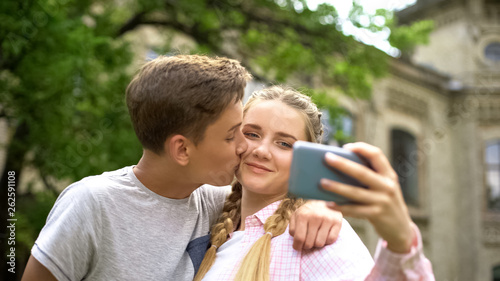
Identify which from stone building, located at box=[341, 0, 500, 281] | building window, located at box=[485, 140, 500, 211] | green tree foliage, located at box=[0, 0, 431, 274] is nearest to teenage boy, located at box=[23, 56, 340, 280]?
green tree foliage, located at box=[0, 0, 431, 274]

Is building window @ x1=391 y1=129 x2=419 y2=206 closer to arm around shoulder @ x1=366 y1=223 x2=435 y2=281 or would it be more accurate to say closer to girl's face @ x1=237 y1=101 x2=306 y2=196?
girl's face @ x1=237 y1=101 x2=306 y2=196

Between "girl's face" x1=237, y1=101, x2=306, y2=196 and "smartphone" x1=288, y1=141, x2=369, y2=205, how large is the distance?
536mm

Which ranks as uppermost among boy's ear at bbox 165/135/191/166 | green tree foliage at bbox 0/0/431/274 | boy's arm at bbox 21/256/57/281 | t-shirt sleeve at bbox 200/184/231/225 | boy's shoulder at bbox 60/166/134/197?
green tree foliage at bbox 0/0/431/274

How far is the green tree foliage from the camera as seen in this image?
3.89 meters

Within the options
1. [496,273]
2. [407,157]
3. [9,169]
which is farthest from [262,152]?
[496,273]

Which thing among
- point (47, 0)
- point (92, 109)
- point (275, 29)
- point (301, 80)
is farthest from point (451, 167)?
point (47, 0)

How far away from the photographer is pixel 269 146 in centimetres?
133

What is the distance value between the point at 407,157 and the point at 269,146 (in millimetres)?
12496

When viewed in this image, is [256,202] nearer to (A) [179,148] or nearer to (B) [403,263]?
(A) [179,148]

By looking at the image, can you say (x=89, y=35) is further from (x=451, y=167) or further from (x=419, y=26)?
(x=451, y=167)

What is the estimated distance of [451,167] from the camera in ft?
44.1

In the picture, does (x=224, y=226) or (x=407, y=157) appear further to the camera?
(x=407, y=157)

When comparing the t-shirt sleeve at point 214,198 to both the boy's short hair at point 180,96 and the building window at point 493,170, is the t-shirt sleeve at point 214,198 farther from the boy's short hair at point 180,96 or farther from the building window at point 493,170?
the building window at point 493,170

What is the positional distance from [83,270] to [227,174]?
449mm
